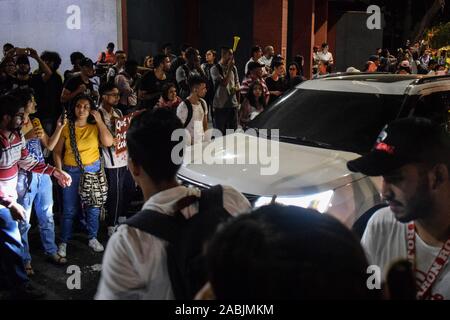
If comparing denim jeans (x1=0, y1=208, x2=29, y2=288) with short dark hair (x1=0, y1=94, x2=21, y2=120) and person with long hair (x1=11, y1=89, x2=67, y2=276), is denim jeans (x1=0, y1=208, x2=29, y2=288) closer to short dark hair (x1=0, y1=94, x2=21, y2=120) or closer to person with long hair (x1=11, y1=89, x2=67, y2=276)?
person with long hair (x1=11, y1=89, x2=67, y2=276)

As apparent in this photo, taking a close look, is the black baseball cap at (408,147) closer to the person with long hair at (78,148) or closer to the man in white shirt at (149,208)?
the man in white shirt at (149,208)

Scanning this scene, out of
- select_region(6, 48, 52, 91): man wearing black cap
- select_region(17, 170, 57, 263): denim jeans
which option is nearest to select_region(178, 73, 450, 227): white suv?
select_region(17, 170, 57, 263): denim jeans

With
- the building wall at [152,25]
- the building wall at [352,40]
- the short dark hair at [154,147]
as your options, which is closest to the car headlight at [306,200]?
the short dark hair at [154,147]

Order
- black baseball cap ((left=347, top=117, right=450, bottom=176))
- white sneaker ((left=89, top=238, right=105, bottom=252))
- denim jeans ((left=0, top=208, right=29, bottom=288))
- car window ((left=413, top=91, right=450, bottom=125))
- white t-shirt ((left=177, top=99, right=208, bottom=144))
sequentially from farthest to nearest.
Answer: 1. white t-shirt ((left=177, top=99, right=208, bottom=144))
2. white sneaker ((left=89, top=238, right=105, bottom=252))
3. car window ((left=413, top=91, right=450, bottom=125))
4. denim jeans ((left=0, top=208, right=29, bottom=288))
5. black baseball cap ((left=347, top=117, right=450, bottom=176))

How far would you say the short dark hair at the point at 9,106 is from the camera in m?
4.34

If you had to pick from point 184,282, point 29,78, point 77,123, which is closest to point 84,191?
point 77,123

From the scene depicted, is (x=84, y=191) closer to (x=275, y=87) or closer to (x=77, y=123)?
(x=77, y=123)

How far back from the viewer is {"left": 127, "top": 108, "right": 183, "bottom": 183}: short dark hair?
2039mm

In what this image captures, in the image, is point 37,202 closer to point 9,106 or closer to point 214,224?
point 9,106

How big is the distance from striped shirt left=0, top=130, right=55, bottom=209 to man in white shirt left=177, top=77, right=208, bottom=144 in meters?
2.08

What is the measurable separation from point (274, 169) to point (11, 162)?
221 cm

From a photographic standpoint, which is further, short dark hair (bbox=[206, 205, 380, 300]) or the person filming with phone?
the person filming with phone

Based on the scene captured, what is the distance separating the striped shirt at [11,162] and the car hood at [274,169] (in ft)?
4.55

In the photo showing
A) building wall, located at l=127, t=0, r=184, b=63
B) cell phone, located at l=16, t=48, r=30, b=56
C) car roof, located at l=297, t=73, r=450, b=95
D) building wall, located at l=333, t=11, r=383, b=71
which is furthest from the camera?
building wall, located at l=333, t=11, r=383, b=71
